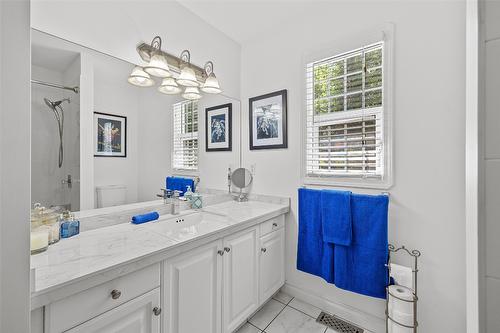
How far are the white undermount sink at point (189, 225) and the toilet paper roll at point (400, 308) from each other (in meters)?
1.16

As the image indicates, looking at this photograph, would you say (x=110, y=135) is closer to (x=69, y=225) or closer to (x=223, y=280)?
(x=69, y=225)

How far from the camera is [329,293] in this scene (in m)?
1.86

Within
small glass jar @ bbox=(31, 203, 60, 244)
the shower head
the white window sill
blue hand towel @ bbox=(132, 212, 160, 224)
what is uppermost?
the shower head

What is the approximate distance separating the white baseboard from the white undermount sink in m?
1.07

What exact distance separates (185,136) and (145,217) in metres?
0.79

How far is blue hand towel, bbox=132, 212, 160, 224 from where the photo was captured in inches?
57.1

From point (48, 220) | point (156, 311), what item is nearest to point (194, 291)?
point (156, 311)

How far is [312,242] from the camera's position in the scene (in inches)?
72.2

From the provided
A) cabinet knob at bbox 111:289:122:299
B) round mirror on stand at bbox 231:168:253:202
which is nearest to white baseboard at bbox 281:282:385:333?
round mirror on stand at bbox 231:168:253:202

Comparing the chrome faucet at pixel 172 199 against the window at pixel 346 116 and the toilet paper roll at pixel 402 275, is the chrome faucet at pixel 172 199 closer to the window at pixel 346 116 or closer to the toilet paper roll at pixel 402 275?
the window at pixel 346 116

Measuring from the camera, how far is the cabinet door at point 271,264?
1.78 metres

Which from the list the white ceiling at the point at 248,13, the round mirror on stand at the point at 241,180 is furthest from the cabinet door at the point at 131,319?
the white ceiling at the point at 248,13
